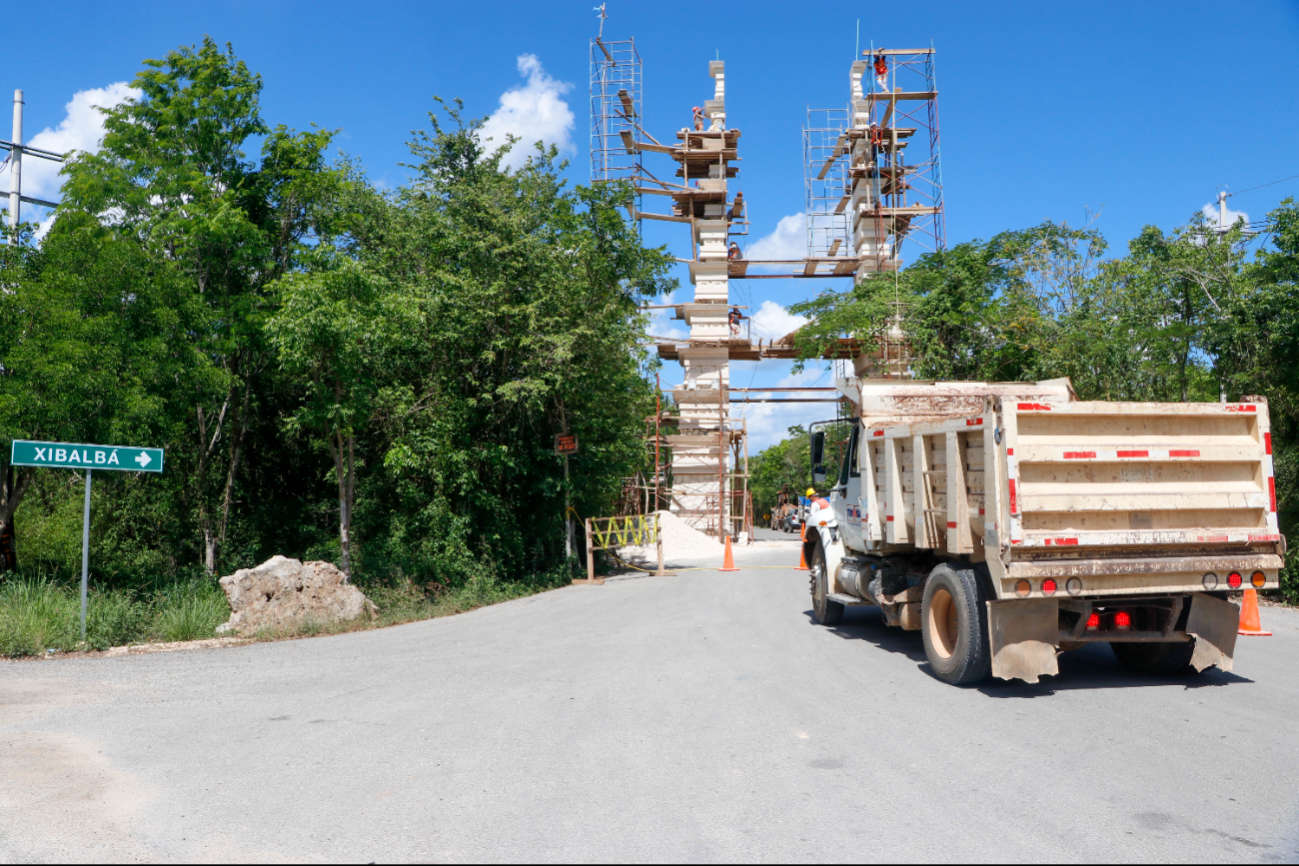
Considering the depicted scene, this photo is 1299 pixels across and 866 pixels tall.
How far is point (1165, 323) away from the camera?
17016 mm

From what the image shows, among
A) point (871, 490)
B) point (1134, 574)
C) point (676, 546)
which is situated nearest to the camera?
point (1134, 574)

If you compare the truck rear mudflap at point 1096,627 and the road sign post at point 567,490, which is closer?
the truck rear mudflap at point 1096,627

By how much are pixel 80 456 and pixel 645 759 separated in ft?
30.1

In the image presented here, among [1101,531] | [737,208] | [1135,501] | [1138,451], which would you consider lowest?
[1101,531]

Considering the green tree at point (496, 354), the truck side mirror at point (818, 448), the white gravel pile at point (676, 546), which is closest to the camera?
the truck side mirror at point (818, 448)

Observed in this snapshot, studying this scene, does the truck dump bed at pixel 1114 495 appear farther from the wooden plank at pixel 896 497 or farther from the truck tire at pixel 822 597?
the truck tire at pixel 822 597

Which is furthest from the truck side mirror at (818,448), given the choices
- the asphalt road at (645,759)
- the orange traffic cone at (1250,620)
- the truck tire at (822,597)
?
the orange traffic cone at (1250,620)

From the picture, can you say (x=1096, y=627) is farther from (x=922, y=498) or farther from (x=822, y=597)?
(x=822, y=597)

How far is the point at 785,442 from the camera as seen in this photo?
75188 mm

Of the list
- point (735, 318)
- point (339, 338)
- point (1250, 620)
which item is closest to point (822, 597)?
point (1250, 620)

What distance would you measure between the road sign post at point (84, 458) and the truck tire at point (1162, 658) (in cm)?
1203

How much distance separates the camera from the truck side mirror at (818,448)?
11.6 m

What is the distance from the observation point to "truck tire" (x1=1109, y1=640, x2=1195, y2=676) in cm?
821

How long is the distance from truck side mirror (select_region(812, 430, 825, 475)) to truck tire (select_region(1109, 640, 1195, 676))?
4.40 m
